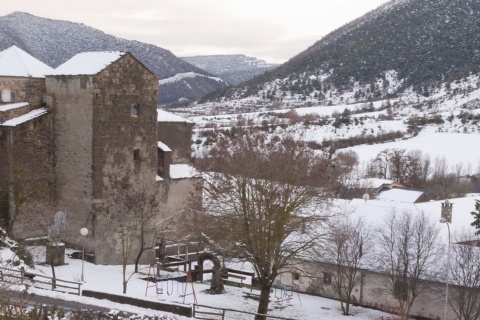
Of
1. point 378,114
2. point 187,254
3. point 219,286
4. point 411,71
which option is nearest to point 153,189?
point 187,254

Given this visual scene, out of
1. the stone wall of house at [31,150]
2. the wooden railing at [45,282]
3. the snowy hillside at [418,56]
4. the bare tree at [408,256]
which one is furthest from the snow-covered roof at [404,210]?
the snowy hillside at [418,56]

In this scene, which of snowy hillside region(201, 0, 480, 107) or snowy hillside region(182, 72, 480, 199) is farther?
snowy hillside region(201, 0, 480, 107)

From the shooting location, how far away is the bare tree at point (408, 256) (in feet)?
109

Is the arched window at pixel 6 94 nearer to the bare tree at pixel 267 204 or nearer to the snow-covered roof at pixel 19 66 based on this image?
the snow-covered roof at pixel 19 66

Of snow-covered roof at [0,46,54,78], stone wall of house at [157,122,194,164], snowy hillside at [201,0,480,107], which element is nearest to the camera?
snow-covered roof at [0,46,54,78]

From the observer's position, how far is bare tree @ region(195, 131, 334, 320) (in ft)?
95.4

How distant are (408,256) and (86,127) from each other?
1975 cm

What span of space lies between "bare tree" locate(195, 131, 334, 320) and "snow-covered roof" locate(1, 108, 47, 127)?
13.2 m

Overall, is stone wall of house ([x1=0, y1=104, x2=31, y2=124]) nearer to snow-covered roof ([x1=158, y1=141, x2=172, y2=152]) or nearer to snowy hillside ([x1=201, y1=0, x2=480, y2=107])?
snow-covered roof ([x1=158, y1=141, x2=172, y2=152])

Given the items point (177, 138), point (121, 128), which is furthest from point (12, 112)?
point (177, 138)

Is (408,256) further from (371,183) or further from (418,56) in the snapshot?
(418,56)

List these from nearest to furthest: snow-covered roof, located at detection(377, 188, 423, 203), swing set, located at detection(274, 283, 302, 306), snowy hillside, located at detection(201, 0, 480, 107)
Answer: swing set, located at detection(274, 283, 302, 306) → snow-covered roof, located at detection(377, 188, 423, 203) → snowy hillside, located at detection(201, 0, 480, 107)

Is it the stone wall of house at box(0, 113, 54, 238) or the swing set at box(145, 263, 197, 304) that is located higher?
the stone wall of house at box(0, 113, 54, 238)

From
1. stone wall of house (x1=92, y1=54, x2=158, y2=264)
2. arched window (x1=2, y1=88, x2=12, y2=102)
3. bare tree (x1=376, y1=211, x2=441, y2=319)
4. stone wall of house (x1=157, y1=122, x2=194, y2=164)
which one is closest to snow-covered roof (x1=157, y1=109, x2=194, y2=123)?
stone wall of house (x1=157, y1=122, x2=194, y2=164)
